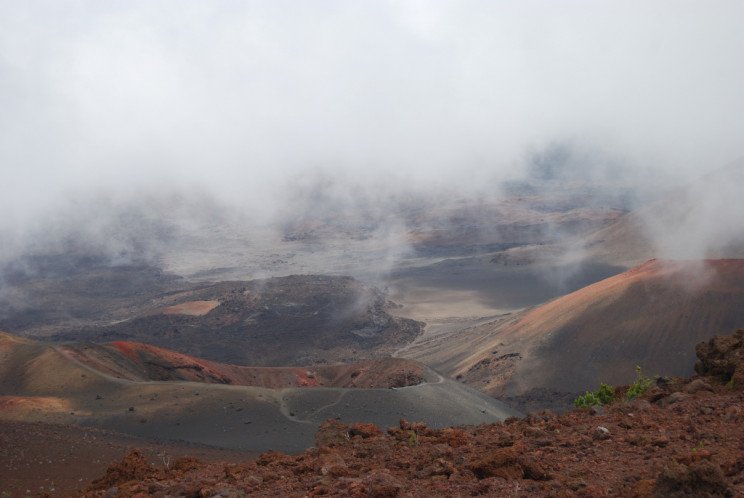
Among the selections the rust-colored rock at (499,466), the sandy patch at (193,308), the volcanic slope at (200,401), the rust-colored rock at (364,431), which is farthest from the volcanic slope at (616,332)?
the sandy patch at (193,308)

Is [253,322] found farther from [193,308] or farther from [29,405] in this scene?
[29,405]

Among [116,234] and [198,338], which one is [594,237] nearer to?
[198,338]

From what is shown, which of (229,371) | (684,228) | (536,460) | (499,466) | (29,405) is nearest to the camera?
(499,466)

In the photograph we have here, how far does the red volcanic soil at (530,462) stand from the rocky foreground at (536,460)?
0.5 inches

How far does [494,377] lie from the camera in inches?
1348

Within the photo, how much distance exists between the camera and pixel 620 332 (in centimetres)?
3184

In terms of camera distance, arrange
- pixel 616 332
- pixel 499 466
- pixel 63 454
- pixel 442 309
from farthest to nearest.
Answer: pixel 442 309 < pixel 616 332 < pixel 63 454 < pixel 499 466

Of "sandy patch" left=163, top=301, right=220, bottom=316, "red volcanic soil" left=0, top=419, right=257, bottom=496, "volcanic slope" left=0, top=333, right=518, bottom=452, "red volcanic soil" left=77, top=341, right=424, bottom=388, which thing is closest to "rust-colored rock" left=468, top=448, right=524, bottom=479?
"red volcanic soil" left=0, top=419, right=257, bottom=496

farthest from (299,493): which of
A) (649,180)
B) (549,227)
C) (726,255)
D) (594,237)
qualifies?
(649,180)


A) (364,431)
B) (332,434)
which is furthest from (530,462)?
(332,434)

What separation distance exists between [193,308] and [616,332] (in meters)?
50.3

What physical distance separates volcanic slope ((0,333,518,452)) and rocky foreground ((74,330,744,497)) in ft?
36.9

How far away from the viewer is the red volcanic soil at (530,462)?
506 centimetres

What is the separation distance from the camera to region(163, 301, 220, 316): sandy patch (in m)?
64.9
